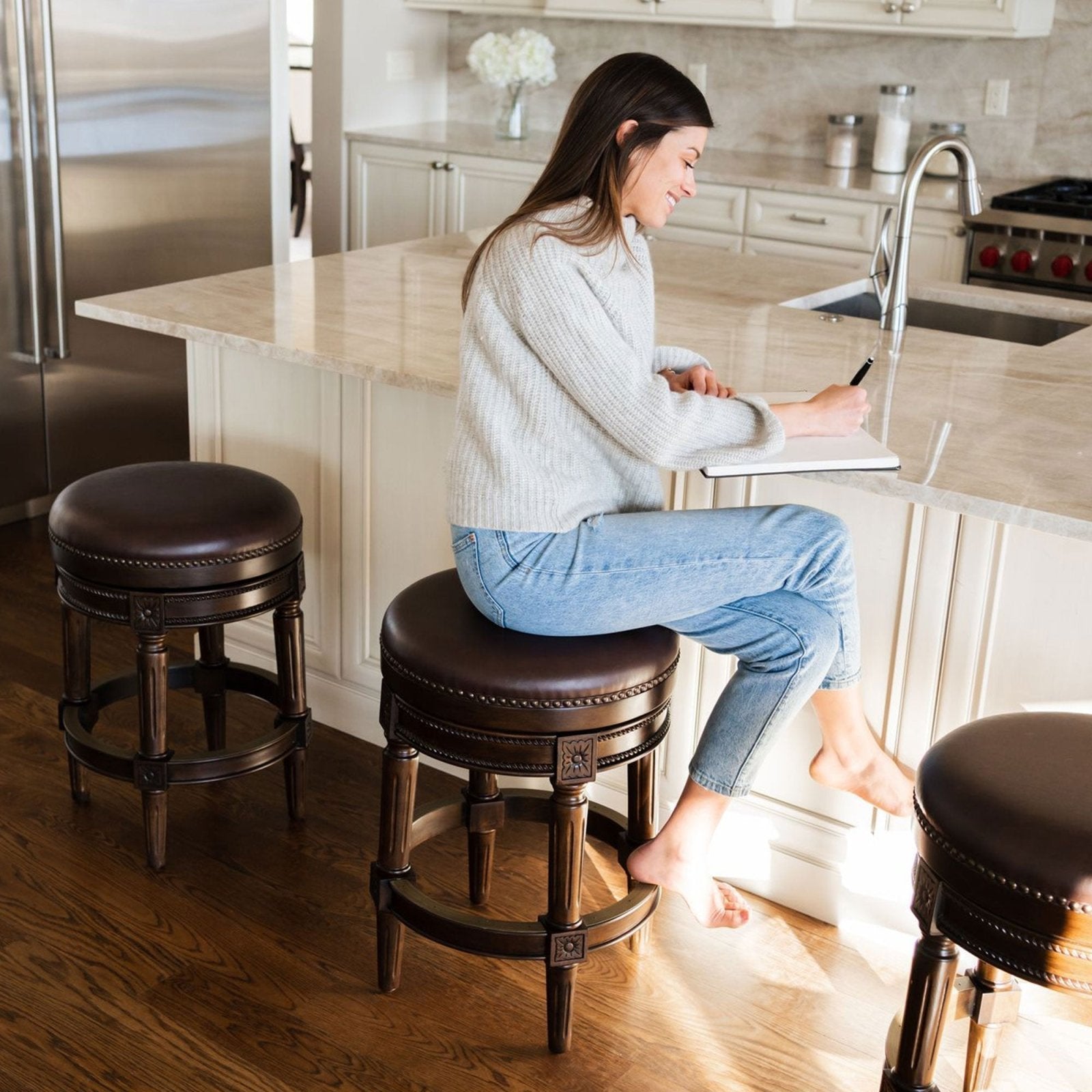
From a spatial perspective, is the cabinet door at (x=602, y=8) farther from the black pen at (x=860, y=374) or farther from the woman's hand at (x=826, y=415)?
the woman's hand at (x=826, y=415)

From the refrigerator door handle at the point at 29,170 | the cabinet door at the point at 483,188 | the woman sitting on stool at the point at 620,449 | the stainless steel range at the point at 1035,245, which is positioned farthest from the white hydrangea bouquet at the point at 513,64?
the woman sitting on stool at the point at 620,449

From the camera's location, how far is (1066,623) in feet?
6.35

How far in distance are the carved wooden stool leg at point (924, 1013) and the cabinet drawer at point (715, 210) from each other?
130 inches

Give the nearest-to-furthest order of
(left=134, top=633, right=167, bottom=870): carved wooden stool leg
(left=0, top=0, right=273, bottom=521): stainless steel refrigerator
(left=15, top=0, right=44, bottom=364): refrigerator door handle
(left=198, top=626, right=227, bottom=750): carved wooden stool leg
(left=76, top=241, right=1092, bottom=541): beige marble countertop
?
(left=76, top=241, right=1092, bottom=541): beige marble countertop → (left=134, top=633, right=167, bottom=870): carved wooden stool leg → (left=198, top=626, right=227, bottom=750): carved wooden stool leg → (left=15, top=0, right=44, bottom=364): refrigerator door handle → (left=0, top=0, right=273, bottom=521): stainless steel refrigerator

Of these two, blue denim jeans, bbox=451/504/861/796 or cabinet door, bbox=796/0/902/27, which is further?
cabinet door, bbox=796/0/902/27

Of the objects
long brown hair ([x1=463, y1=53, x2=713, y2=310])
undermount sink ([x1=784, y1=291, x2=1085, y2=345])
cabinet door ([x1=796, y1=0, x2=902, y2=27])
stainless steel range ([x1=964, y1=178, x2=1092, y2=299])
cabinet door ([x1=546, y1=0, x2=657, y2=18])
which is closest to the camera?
long brown hair ([x1=463, y1=53, x2=713, y2=310])

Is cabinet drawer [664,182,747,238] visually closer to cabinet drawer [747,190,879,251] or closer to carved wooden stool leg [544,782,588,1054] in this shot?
cabinet drawer [747,190,879,251]

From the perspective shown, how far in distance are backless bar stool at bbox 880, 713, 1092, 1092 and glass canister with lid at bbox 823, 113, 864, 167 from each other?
11.1 feet

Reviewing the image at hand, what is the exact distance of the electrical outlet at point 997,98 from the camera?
445 centimetres

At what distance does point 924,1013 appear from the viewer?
5.08 feet

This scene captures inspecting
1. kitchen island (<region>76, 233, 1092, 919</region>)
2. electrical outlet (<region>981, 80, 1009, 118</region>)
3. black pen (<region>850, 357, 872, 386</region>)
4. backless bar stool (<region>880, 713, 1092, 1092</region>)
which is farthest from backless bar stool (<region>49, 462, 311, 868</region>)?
electrical outlet (<region>981, 80, 1009, 118</region>)

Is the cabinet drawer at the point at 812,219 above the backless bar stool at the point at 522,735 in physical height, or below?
above

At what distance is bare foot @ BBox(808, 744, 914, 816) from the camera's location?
2.08 m

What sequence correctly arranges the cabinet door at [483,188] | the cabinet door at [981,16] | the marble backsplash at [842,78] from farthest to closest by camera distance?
the cabinet door at [483,188]
the marble backsplash at [842,78]
the cabinet door at [981,16]
